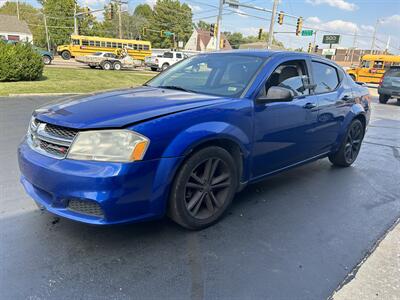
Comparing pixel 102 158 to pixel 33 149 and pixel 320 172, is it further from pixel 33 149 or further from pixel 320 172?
pixel 320 172

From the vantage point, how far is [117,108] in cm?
275

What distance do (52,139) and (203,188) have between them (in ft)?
4.37

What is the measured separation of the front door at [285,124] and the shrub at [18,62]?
1340 centimetres

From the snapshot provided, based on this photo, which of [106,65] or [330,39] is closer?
[106,65]

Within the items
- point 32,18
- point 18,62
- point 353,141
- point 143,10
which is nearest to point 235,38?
point 143,10

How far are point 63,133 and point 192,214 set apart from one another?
128 cm

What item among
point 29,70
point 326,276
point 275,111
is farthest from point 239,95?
point 29,70

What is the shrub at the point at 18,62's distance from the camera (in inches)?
534

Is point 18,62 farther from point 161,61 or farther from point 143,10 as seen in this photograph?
point 143,10

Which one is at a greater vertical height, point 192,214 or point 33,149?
point 33,149

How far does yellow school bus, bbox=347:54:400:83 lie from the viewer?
26281 millimetres

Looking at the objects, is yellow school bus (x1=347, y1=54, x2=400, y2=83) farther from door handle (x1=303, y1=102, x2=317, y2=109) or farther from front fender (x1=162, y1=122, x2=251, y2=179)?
front fender (x1=162, y1=122, x2=251, y2=179)

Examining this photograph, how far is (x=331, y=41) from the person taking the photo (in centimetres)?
4612

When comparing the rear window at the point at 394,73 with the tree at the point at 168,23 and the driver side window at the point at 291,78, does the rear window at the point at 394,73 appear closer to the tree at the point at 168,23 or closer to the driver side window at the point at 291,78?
the driver side window at the point at 291,78
